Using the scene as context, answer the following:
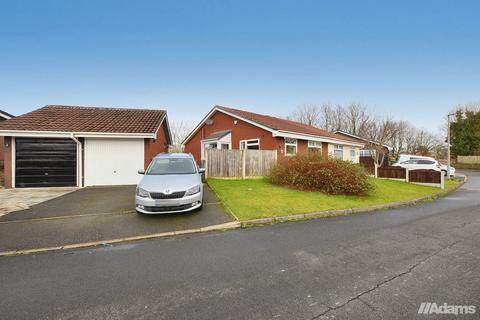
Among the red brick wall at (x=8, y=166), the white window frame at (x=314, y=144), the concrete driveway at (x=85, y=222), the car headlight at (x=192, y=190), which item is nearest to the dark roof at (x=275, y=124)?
Answer: the white window frame at (x=314, y=144)

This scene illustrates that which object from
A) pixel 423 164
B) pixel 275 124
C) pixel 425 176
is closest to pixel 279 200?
pixel 275 124

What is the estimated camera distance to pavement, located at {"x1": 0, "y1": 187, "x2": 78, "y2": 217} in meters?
7.25

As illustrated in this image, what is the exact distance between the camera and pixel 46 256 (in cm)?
409

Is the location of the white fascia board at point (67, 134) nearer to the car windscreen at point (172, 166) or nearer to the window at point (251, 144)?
the car windscreen at point (172, 166)

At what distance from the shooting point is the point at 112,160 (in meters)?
11.9

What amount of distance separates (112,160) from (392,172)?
1826 cm

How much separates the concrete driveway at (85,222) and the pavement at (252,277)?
65 centimetres

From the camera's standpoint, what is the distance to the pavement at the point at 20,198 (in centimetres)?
725

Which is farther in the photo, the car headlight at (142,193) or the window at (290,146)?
the window at (290,146)

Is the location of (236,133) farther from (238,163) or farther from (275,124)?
(238,163)

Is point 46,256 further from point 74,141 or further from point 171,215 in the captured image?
point 74,141

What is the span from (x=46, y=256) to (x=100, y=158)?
8755 millimetres

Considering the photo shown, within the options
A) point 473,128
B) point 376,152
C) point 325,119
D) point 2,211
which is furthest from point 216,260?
point 473,128

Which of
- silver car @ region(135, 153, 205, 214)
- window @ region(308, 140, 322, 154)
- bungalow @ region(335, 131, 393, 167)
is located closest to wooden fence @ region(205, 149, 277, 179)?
window @ region(308, 140, 322, 154)
